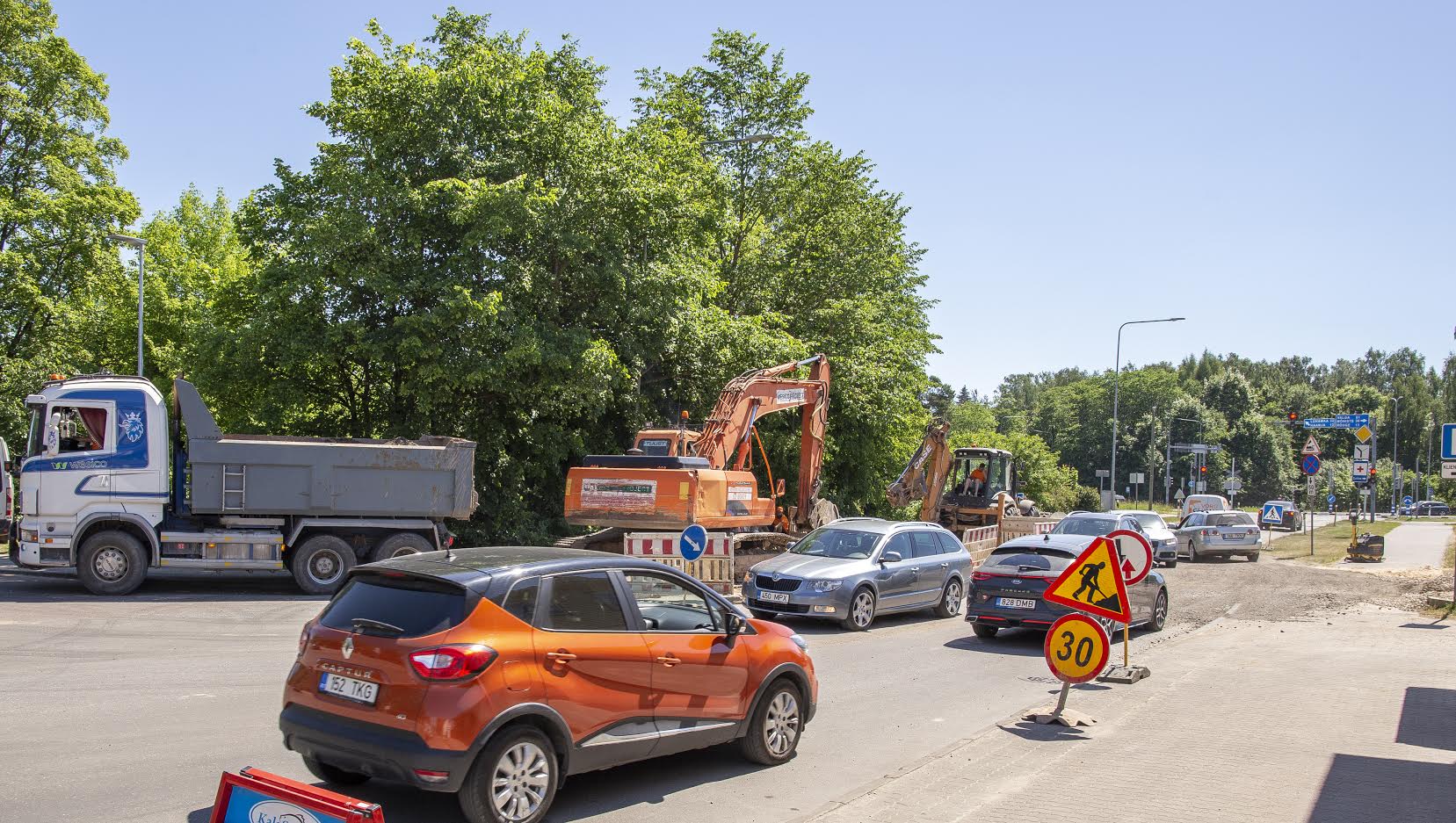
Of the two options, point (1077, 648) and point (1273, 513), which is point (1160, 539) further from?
point (1273, 513)

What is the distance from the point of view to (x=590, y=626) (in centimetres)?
642

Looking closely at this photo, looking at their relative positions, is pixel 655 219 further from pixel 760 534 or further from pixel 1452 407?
pixel 1452 407

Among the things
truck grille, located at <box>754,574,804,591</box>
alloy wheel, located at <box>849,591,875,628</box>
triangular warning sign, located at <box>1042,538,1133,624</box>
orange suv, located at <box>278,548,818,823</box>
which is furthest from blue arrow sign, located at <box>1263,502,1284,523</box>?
orange suv, located at <box>278,548,818,823</box>

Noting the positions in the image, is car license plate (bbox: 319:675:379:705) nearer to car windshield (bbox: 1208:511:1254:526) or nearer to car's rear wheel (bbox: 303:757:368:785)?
car's rear wheel (bbox: 303:757:368:785)

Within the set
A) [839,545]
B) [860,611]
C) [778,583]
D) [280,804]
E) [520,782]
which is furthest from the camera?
[839,545]

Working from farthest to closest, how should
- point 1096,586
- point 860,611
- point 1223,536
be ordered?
1. point 1223,536
2. point 860,611
3. point 1096,586

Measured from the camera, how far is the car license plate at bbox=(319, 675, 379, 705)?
224 inches

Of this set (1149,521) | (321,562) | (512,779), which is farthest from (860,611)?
(1149,521)

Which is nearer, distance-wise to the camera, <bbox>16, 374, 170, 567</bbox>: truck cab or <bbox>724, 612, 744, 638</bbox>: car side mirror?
<bbox>724, 612, 744, 638</bbox>: car side mirror

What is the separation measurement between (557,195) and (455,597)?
18.5m

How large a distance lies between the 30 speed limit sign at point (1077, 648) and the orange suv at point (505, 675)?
3.39 m

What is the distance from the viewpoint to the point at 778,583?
1483cm

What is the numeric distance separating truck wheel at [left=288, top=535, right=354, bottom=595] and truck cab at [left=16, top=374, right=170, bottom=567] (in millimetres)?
2266

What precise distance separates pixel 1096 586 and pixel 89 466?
50.0 feet
